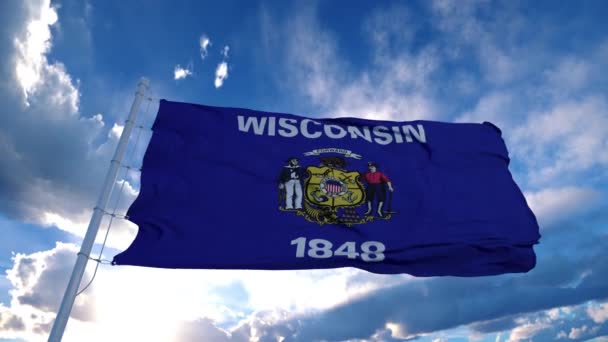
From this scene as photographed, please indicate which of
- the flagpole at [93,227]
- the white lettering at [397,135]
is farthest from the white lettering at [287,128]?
the flagpole at [93,227]

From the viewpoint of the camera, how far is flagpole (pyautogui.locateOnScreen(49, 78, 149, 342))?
8.57m

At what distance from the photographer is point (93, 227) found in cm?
966

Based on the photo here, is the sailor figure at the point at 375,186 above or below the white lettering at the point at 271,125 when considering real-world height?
below

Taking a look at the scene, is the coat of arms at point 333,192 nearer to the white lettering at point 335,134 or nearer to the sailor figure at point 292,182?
the sailor figure at point 292,182

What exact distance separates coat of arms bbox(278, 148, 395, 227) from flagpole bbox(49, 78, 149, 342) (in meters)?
3.84

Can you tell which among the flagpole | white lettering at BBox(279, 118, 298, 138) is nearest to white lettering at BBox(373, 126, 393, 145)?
white lettering at BBox(279, 118, 298, 138)

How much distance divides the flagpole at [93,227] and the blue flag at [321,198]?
2.22 ft

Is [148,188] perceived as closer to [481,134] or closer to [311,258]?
[311,258]

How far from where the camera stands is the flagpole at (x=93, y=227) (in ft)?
28.1

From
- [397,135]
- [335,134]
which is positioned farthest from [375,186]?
[397,135]

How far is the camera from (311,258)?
1085cm

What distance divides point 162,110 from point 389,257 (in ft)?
22.4

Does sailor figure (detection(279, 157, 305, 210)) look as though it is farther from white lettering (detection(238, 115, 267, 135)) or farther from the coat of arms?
white lettering (detection(238, 115, 267, 135))

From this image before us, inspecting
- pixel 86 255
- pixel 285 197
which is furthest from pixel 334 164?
pixel 86 255
